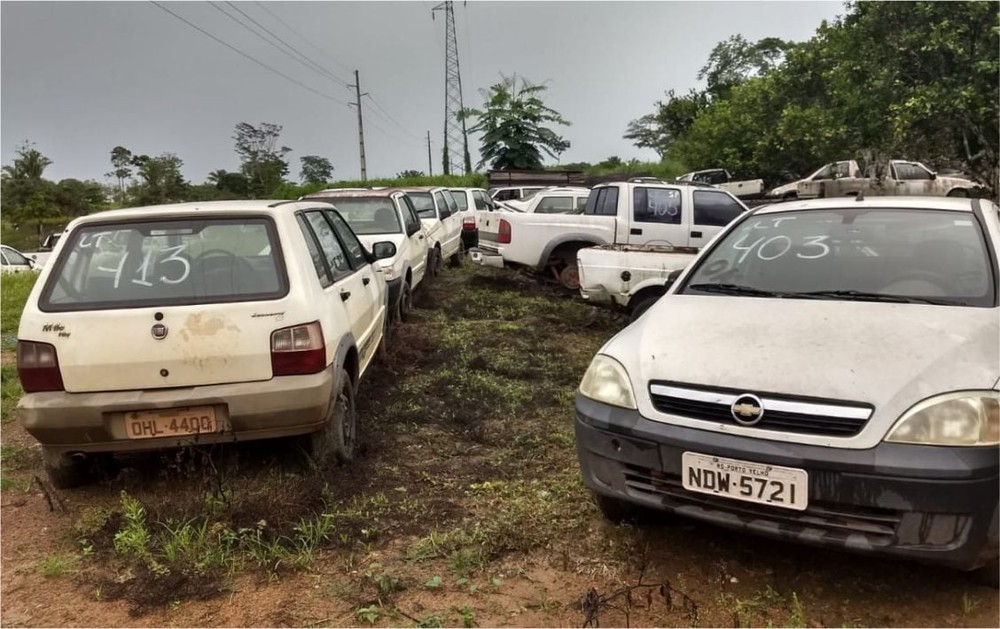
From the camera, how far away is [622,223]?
8.75 meters

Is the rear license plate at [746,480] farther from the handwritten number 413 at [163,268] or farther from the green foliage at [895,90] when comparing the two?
the green foliage at [895,90]

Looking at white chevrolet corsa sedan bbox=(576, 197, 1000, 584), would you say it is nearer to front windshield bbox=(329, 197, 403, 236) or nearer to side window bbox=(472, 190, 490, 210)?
front windshield bbox=(329, 197, 403, 236)

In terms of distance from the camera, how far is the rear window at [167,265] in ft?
10.8

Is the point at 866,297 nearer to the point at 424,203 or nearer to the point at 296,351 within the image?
the point at 296,351

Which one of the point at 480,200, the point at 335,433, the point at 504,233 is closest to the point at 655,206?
the point at 504,233

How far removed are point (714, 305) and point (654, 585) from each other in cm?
132

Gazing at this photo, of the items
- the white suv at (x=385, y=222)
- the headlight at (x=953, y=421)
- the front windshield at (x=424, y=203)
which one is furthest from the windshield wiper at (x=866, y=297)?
the front windshield at (x=424, y=203)

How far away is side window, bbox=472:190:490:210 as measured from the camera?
15803 mm

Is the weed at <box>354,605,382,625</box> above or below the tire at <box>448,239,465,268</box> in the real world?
below

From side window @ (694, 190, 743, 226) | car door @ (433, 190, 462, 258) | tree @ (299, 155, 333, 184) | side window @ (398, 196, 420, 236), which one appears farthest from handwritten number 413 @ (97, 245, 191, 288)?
tree @ (299, 155, 333, 184)

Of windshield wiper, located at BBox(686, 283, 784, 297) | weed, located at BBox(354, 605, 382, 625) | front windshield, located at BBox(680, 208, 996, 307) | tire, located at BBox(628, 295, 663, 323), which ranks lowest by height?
weed, located at BBox(354, 605, 382, 625)

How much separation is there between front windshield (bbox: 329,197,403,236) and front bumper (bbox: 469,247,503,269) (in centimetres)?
199

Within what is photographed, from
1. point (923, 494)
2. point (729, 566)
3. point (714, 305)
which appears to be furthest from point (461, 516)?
point (923, 494)

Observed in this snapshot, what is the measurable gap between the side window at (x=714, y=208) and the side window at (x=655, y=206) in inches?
10.4
